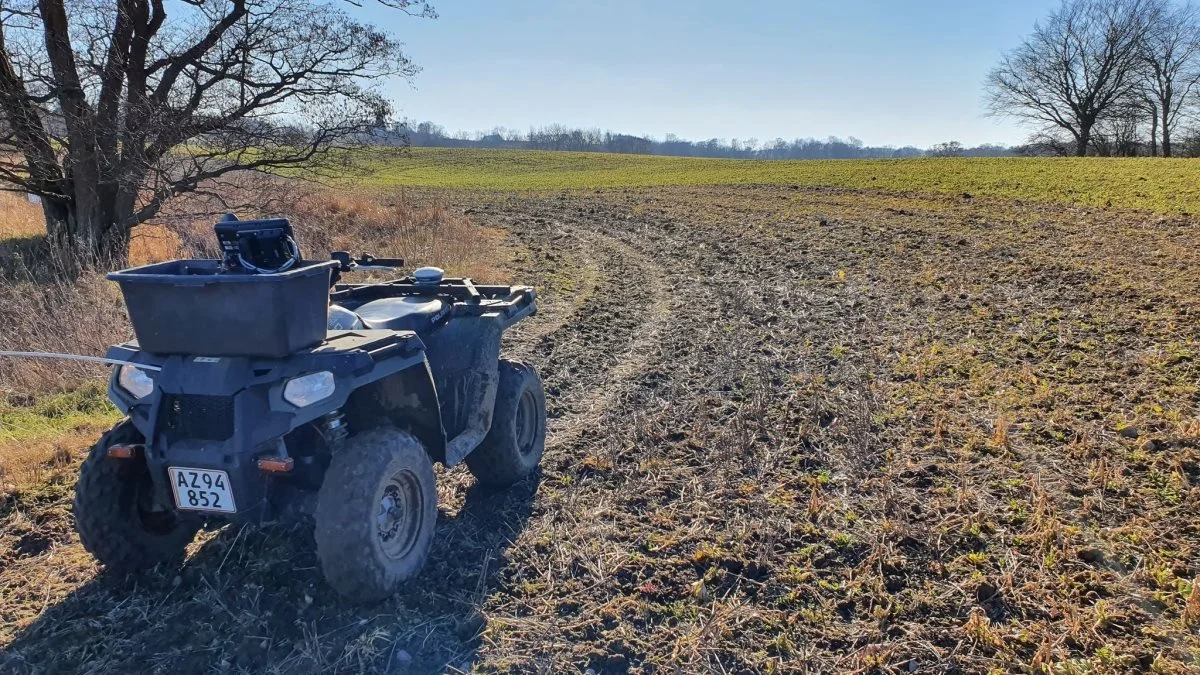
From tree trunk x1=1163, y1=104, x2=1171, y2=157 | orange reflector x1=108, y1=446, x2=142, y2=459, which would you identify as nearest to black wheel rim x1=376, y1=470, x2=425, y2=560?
orange reflector x1=108, y1=446, x2=142, y2=459

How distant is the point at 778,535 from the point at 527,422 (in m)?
1.58

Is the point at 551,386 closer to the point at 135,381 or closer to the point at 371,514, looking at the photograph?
the point at 371,514

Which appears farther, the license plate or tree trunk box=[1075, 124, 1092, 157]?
tree trunk box=[1075, 124, 1092, 157]

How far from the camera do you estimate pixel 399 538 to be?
3.05m

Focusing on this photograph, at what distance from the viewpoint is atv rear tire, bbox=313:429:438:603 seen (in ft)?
8.82

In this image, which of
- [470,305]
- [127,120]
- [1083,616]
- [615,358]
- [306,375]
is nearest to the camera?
[306,375]

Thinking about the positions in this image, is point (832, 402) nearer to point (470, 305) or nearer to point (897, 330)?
point (897, 330)

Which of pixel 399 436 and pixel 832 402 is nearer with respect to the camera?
pixel 399 436

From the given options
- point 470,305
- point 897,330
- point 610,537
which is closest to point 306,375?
point 470,305

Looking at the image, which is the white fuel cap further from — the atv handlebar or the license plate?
the license plate

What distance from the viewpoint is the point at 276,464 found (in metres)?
2.63

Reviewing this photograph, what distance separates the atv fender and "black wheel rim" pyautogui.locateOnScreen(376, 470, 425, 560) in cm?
30

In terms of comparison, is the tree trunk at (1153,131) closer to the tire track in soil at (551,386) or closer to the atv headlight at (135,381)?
the tire track in soil at (551,386)

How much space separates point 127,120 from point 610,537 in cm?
923
